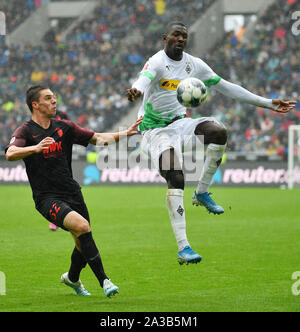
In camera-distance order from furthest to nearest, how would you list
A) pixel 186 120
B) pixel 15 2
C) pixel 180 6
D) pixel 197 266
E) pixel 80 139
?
pixel 15 2, pixel 180 6, pixel 197 266, pixel 186 120, pixel 80 139

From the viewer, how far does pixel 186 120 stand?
8453 mm

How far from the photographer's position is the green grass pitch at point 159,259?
7348 millimetres

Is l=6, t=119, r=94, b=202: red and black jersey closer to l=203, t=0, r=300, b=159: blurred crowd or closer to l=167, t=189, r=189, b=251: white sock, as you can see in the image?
l=167, t=189, r=189, b=251: white sock

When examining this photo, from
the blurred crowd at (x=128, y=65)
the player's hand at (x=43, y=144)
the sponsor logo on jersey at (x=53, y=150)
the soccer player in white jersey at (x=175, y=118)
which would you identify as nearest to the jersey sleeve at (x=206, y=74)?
the soccer player in white jersey at (x=175, y=118)

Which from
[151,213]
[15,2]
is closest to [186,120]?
[151,213]

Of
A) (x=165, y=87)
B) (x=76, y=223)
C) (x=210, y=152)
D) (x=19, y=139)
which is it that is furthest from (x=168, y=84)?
(x=76, y=223)

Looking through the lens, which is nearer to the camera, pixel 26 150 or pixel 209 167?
pixel 26 150

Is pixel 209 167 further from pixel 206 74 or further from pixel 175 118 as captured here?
pixel 206 74

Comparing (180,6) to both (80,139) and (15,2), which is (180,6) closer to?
(15,2)

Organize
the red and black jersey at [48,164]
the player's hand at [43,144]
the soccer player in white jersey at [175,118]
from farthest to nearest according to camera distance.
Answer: the soccer player in white jersey at [175,118] < the red and black jersey at [48,164] < the player's hand at [43,144]

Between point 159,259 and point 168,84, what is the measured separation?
3.18 meters

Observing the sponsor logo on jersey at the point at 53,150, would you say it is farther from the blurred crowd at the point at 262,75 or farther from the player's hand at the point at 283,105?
the blurred crowd at the point at 262,75

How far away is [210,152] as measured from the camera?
8.57 meters

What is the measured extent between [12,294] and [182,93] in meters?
2.95
